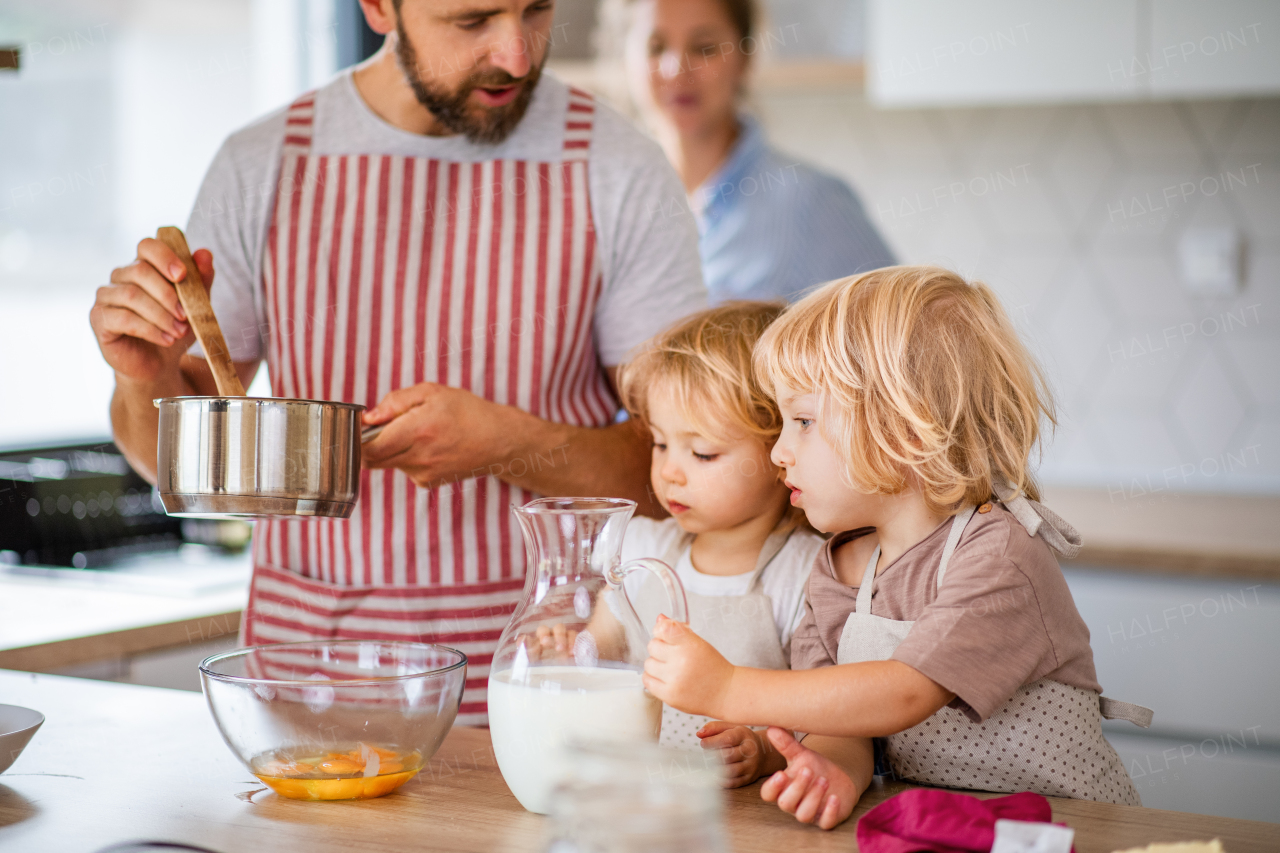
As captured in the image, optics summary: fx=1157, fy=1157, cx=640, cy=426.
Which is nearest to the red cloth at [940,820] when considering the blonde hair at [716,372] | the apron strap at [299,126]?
the blonde hair at [716,372]

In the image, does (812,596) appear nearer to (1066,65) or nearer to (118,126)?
(1066,65)

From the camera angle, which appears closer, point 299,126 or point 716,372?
point 716,372

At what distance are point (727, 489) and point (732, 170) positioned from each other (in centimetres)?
111

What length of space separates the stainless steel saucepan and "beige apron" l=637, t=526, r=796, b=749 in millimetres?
390

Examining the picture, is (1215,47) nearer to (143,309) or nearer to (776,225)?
(776,225)

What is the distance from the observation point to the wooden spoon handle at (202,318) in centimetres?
95

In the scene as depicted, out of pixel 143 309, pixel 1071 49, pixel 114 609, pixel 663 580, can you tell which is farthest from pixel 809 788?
pixel 1071 49

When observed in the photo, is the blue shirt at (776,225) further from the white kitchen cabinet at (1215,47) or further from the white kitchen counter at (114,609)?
the white kitchen counter at (114,609)

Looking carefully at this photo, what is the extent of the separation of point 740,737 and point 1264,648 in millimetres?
1376

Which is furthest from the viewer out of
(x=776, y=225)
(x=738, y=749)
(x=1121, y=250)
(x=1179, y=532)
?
(x=1121, y=250)

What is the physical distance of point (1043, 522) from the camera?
3.05ft

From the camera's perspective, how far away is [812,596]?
103 centimetres

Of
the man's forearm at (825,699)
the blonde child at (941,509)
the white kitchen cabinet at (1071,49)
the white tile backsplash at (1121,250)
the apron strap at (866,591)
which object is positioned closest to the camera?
the man's forearm at (825,699)

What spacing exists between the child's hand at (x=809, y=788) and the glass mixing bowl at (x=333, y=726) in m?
0.23
